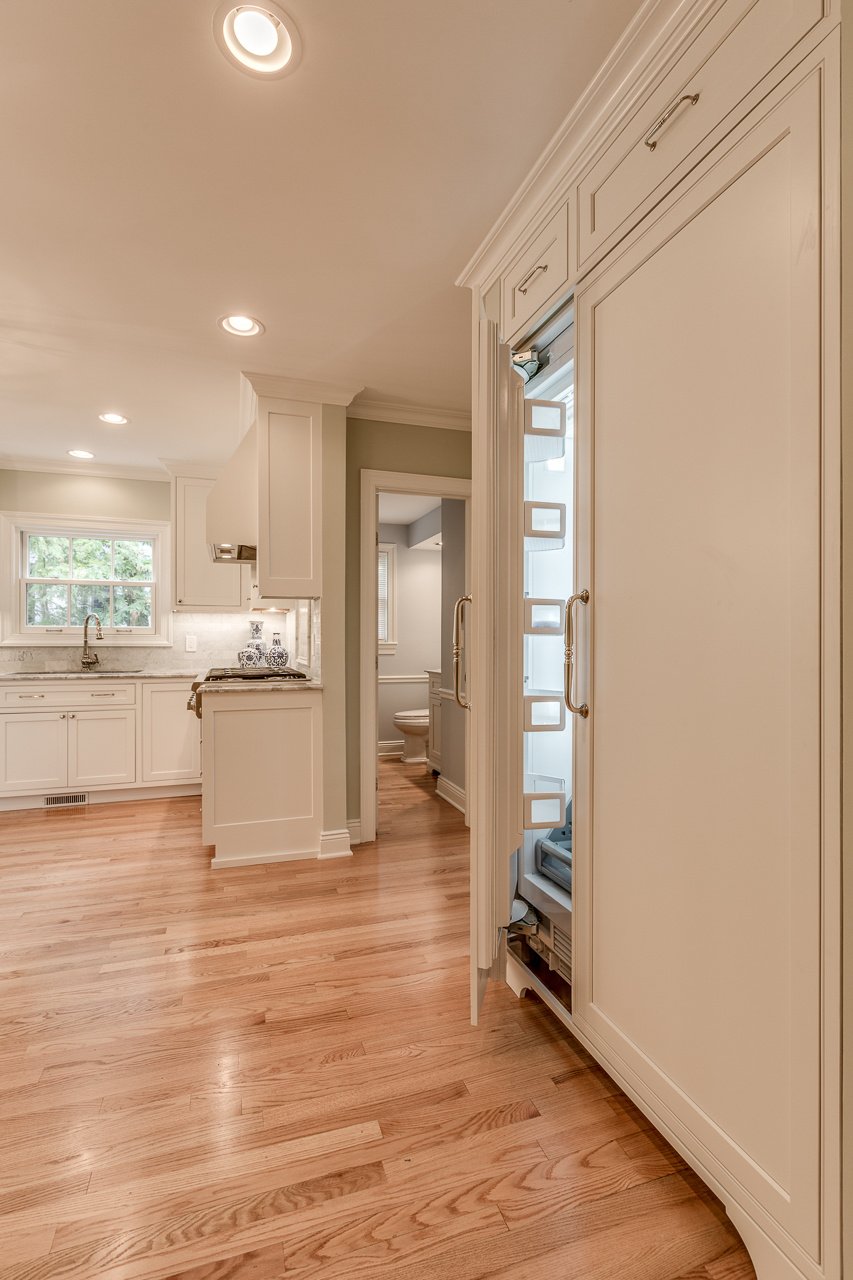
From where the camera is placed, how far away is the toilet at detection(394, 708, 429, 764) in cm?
540

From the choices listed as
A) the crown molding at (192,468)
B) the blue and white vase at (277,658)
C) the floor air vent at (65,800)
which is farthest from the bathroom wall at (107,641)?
the floor air vent at (65,800)

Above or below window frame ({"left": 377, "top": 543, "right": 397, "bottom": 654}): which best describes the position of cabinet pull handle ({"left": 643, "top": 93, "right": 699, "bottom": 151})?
above

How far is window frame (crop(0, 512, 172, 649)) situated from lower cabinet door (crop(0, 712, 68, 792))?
750 mm

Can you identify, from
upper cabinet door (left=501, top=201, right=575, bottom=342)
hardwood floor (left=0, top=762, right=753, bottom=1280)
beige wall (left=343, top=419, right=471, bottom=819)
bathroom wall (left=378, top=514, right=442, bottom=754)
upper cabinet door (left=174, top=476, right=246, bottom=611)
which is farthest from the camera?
bathroom wall (left=378, top=514, right=442, bottom=754)

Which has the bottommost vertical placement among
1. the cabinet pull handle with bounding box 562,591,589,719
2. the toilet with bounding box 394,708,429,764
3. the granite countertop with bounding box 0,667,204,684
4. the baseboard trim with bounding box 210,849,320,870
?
the baseboard trim with bounding box 210,849,320,870

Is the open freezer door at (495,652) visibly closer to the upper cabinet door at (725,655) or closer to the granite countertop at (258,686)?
the upper cabinet door at (725,655)

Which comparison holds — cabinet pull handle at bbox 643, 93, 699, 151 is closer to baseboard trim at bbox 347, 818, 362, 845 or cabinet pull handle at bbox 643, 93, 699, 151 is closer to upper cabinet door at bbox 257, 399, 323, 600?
upper cabinet door at bbox 257, 399, 323, 600

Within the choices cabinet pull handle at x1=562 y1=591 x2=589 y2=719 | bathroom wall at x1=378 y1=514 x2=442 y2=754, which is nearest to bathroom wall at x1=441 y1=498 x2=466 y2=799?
bathroom wall at x1=378 y1=514 x2=442 y2=754

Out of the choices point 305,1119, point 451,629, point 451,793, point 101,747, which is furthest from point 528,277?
point 101,747

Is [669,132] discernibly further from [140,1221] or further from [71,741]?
[71,741]

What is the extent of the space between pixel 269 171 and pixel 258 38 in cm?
39

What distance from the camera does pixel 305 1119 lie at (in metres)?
1.46

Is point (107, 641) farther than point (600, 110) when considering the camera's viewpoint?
Yes

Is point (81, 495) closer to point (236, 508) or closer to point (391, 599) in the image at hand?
point (236, 508)
